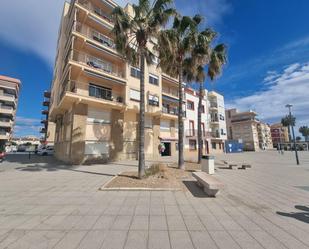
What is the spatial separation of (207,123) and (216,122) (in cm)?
365

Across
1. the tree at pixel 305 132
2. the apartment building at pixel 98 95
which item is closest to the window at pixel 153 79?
the apartment building at pixel 98 95

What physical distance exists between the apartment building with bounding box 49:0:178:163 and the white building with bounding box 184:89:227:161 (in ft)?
34.2

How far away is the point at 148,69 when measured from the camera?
80.1 ft

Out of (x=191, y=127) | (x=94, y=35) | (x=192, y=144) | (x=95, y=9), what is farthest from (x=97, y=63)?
(x=192, y=144)

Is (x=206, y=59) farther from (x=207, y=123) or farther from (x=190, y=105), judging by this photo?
(x=207, y=123)

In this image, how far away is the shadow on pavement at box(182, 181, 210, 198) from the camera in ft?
22.5

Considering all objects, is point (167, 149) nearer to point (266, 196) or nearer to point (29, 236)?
point (266, 196)

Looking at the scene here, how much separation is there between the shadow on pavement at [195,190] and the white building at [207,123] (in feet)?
70.8

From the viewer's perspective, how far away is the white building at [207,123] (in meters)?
32.5

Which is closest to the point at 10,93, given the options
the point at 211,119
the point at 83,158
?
the point at 83,158

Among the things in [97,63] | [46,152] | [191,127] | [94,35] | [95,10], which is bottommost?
[46,152]

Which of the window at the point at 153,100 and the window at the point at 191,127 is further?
the window at the point at 191,127

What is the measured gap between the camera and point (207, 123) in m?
39.3

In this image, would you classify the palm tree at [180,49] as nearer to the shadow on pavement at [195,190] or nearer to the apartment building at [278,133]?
the shadow on pavement at [195,190]
